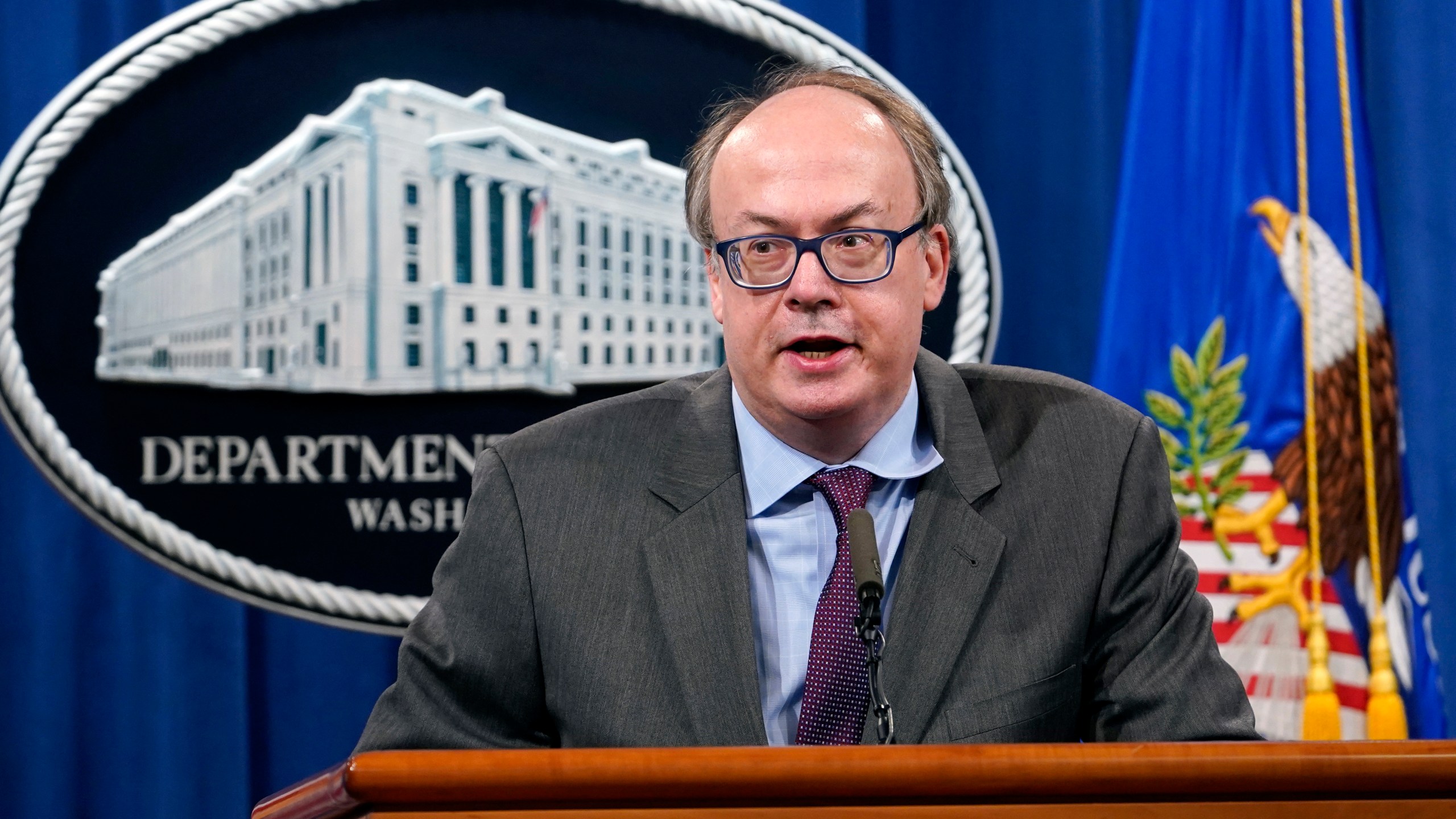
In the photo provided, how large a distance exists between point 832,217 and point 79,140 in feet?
4.36

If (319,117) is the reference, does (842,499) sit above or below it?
below

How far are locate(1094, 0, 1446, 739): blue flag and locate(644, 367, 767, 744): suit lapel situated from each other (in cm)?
90

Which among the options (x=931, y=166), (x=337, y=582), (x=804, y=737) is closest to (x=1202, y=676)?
(x=804, y=737)

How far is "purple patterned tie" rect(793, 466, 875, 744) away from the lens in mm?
1288

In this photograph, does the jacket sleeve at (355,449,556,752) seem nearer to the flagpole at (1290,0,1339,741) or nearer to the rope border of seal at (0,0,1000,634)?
the rope border of seal at (0,0,1000,634)

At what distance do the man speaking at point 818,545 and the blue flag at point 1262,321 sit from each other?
682 mm

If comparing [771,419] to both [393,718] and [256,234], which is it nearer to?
[393,718]

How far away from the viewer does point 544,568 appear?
1389 mm

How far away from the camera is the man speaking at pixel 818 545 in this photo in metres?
1.31

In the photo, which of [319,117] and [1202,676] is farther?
[319,117]

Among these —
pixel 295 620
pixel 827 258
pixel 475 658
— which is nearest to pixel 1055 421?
pixel 827 258

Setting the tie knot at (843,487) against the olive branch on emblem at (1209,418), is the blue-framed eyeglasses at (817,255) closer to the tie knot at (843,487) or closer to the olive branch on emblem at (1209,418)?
the tie knot at (843,487)

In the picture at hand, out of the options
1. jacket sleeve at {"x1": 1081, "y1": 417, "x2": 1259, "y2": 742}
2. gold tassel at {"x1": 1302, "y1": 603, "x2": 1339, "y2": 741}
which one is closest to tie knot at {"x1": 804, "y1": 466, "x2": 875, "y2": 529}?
jacket sleeve at {"x1": 1081, "y1": 417, "x2": 1259, "y2": 742}

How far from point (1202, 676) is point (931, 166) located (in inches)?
25.2
